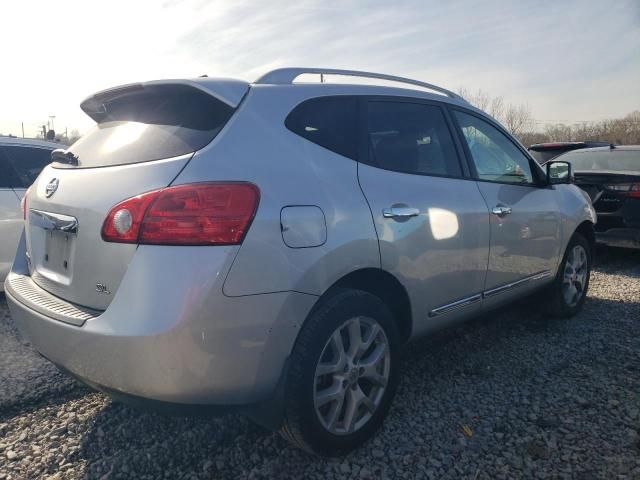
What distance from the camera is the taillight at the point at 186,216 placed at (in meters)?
1.79

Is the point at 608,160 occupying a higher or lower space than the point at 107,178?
higher

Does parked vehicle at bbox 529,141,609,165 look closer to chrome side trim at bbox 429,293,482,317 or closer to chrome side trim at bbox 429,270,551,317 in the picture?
chrome side trim at bbox 429,270,551,317

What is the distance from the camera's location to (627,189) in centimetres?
580

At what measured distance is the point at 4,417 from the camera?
2.71 metres

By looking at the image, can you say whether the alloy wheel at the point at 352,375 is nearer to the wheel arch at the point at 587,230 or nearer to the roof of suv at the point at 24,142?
the wheel arch at the point at 587,230

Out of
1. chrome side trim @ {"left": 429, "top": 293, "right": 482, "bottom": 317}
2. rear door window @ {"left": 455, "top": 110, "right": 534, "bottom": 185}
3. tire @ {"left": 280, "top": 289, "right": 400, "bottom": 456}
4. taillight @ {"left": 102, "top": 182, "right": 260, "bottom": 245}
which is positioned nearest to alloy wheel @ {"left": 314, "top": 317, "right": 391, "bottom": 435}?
tire @ {"left": 280, "top": 289, "right": 400, "bottom": 456}

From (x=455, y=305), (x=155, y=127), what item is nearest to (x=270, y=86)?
(x=155, y=127)

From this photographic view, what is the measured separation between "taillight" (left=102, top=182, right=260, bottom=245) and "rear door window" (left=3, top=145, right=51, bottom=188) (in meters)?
3.38

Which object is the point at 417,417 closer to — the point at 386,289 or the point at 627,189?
the point at 386,289

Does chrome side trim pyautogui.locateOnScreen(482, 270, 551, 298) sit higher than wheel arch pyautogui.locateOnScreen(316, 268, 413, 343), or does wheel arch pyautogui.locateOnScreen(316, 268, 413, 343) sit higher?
wheel arch pyautogui.locateOnScreen(316, 268, 413, 343)

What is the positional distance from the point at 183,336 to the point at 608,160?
6.77 m

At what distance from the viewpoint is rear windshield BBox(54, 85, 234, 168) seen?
2.00 meters

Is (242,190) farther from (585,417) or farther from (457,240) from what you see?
(585,417)

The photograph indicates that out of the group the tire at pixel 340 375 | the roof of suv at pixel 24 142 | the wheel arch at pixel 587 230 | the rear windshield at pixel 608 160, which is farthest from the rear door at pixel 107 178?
the rear windshield at pixel 608 160
